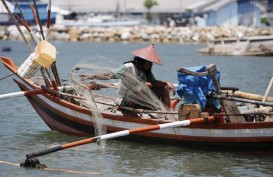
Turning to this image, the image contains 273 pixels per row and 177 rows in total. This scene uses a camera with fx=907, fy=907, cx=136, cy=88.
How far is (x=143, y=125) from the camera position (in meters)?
17.2

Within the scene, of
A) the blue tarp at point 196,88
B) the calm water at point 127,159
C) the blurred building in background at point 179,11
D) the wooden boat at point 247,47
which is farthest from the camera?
the blurred building in background at point 179,11

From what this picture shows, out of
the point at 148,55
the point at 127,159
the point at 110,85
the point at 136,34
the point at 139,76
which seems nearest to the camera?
the point at 127,159

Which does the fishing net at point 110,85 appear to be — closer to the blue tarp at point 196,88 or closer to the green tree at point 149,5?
the blue tarp at point 196,88

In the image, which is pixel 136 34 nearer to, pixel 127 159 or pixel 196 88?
pixel 127 159

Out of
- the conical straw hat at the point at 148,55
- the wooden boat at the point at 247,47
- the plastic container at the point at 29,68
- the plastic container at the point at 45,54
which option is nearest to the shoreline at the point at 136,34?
the wooden boat at the point at 247,47

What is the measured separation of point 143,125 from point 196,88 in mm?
1300

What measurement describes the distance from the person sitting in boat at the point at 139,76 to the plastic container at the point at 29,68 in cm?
165

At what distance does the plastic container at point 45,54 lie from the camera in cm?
1794

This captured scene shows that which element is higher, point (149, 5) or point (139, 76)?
point (149, 5)

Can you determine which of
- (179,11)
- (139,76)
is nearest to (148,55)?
(139,76)

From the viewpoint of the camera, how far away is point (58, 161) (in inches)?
665

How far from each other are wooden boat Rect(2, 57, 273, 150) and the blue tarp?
0.92 feet

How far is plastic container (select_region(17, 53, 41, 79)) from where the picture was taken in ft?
60.6

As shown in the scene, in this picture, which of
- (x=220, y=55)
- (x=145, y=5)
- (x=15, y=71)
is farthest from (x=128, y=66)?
(x=145, y=5)
